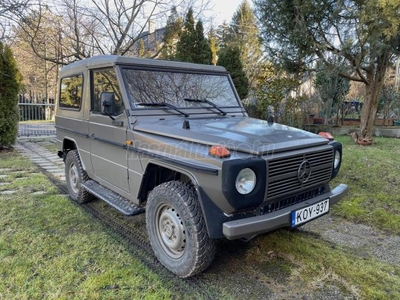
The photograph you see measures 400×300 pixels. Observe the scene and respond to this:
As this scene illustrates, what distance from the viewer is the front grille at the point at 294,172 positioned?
7.97 feet

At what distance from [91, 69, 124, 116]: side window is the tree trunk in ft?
25.2

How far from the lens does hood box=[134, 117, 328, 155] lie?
249 centimetres

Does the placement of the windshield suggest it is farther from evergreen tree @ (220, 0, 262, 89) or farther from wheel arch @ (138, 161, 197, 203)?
evergreen tree @ (220, 0, 262, 89)

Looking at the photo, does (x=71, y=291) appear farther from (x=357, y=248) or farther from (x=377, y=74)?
(x=377, y=74)

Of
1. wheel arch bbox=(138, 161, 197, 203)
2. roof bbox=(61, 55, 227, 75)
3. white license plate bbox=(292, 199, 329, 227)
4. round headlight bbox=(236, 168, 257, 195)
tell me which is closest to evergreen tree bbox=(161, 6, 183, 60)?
roof bbox=(61, 55, 227, 75)

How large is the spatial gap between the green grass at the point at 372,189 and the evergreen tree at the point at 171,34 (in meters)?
8.63

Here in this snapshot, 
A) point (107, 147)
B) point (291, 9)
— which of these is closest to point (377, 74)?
point (291, 9)

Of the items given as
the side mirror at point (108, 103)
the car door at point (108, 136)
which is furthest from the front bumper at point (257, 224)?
the side mirror at point (108, 103)

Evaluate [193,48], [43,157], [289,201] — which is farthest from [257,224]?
[193,48]

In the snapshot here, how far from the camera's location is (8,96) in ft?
28.6

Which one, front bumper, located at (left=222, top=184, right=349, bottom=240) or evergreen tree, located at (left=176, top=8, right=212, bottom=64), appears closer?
front bumper, located at (left=222, top=184, right=349, bottom=240)

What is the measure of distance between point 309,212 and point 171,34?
11568 mm

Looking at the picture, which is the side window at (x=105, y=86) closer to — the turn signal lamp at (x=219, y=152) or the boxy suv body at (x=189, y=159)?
the boxy suv body at (x=189, y=159)

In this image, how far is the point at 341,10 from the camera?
7.55 m
